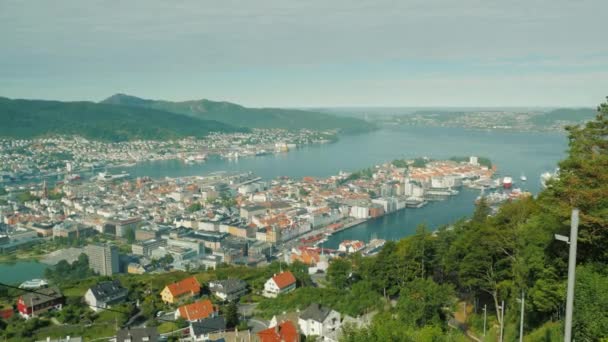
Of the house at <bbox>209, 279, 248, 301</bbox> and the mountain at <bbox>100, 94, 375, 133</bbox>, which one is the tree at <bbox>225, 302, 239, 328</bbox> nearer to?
the house at <bbox>209, 279, 248, 301</bbox>

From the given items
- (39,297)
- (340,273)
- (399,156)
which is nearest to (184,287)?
(39,297)

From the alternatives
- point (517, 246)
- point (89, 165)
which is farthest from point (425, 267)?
point (89, 165)

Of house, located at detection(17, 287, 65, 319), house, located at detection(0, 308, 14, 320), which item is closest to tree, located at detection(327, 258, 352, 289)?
house, located at detection(17, 287, 65, 319)

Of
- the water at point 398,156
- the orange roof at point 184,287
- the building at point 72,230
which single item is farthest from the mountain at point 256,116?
the orange roof at point 184,287

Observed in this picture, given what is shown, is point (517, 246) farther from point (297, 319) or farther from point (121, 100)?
point (121, 100)

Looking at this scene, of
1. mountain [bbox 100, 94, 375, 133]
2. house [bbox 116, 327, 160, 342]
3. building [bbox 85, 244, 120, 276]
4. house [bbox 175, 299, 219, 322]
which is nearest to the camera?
house [bbox 116, 327, 160, 342]

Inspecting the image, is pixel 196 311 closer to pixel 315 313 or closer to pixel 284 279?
pixel 284 279
